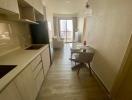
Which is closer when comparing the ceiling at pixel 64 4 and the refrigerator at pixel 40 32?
the refrigerator at pixel 40 32

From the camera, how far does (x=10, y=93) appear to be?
99 cm

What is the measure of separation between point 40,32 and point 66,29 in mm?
6402

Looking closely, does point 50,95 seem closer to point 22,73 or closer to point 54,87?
point 54,87

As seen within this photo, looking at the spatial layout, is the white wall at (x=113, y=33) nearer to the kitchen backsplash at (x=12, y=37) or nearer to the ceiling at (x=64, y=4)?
the kitchen backsplash at (x=12, y=37)

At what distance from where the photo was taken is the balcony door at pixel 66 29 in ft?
30.1

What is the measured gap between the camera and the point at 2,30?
1800mm

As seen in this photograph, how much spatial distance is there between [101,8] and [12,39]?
2.32 metres

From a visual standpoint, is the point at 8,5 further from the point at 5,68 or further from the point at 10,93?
the point at 10,93

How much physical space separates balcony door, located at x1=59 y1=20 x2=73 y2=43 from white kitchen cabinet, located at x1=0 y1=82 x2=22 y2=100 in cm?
858

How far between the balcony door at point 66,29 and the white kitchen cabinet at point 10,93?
28.2 ft

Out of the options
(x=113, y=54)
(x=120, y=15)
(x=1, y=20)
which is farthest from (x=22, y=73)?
(x=120, y=15)

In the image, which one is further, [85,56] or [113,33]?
[85,56]

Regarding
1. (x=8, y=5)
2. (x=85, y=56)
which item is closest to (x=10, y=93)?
(x=8, y=5)

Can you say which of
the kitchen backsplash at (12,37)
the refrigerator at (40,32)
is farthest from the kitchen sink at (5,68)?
the refrigerator at (40,32)
